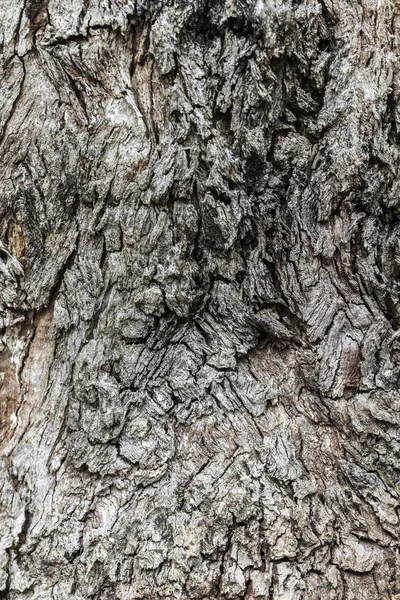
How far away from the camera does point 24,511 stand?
1848mm

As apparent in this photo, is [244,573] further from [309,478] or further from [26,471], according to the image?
[26,471]

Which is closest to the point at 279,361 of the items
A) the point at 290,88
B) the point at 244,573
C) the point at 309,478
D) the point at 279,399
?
the point at 279,399

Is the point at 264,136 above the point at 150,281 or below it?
→ above

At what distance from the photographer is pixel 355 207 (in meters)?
1.89

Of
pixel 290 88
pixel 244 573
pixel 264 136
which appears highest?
pixel 290 88

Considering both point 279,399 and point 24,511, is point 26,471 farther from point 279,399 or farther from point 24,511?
point 279,399

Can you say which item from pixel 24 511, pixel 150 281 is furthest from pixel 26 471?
pixel 150 281

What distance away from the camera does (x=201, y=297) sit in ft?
6.17

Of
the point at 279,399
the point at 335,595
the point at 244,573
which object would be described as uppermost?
the point at 279,399

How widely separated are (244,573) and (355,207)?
127 cm

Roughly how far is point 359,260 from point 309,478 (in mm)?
769

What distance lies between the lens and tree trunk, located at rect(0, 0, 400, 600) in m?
1.77

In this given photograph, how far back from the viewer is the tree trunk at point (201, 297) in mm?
1767

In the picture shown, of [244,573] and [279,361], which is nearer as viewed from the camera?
[244,573]
